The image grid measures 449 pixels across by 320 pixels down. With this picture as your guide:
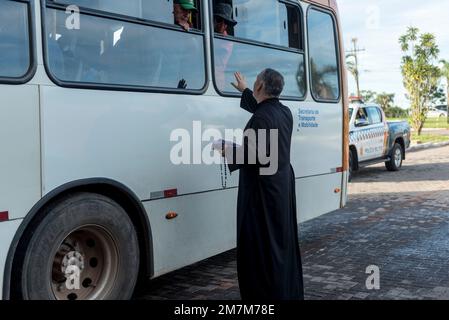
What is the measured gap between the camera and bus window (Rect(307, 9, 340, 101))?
647 centimetres

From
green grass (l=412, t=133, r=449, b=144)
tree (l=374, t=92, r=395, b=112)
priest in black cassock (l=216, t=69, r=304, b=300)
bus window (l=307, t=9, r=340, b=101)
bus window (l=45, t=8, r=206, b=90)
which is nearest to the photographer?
bus window (l=45, t=8, r=206, b=90)

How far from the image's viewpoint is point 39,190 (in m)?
3.39

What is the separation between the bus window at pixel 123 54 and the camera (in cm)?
362

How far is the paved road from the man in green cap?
2.47 metres

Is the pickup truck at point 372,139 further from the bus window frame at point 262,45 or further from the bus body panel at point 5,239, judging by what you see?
the bus body panel at point 5,239

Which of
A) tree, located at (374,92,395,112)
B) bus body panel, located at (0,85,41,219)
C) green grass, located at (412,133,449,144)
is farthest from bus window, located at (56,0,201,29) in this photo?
tree, located at (374,92,395,112)

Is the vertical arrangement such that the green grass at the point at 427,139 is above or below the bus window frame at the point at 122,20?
below

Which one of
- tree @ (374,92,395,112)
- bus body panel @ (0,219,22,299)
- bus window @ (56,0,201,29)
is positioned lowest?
bus body panel @ (0,219,22,299)

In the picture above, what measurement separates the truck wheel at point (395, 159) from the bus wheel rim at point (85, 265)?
→ 40.7 feet

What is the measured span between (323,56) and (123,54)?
3.39 meters

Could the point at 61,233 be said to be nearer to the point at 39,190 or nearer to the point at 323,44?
the point at 39,190

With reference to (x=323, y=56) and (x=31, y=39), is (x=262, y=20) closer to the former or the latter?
(x=323, y=56)

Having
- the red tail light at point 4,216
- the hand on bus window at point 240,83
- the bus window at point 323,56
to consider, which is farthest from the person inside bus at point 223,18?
the red tail light at point 4,216

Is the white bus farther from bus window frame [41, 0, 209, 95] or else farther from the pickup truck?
the pickup truck
